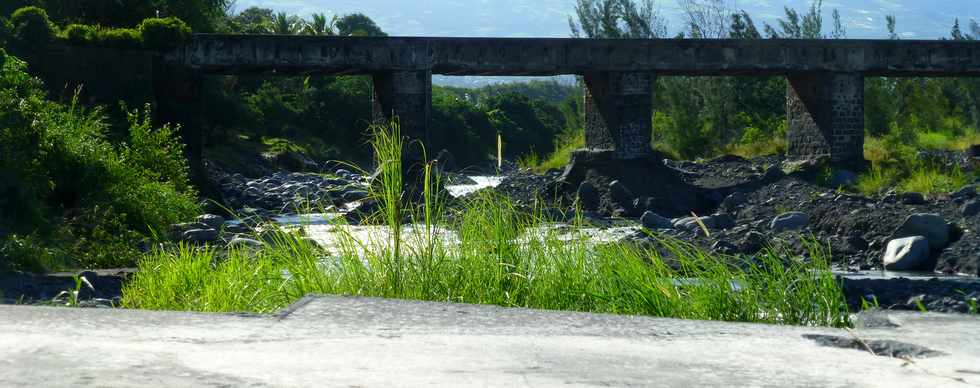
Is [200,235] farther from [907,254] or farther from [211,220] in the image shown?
[907,254]

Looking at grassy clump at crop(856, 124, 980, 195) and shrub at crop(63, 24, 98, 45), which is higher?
shrub at crop(63, 24, 98, 45)

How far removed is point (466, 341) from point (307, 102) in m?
40.4

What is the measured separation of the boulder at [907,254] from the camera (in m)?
13.3

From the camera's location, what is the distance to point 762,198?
22.2 meters

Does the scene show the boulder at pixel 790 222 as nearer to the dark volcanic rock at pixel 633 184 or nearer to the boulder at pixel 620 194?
the dark volcanic rock at pixel 633 184

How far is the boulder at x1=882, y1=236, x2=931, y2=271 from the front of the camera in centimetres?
1334

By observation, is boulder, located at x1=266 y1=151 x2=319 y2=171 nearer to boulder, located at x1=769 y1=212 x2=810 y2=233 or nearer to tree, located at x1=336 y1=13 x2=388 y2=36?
boulder, located at x1=769 y1=212 x2=810 y2=233

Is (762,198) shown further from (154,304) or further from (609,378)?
(609,378)

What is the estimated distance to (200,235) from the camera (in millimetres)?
13625

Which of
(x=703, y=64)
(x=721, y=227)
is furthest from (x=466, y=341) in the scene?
(x=703, y=64)

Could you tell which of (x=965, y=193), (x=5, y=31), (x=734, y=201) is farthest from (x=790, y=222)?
(x=5, y=31)

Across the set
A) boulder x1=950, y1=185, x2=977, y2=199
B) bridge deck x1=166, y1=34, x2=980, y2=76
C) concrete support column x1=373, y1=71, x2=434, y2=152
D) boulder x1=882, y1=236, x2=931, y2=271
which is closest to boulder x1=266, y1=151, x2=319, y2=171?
bridge deck x1=166, y1=34, x2=980, y2=76

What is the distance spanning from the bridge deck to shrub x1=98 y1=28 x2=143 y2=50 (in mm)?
666

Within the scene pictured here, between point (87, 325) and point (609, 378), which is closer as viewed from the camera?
point (609, 378)
